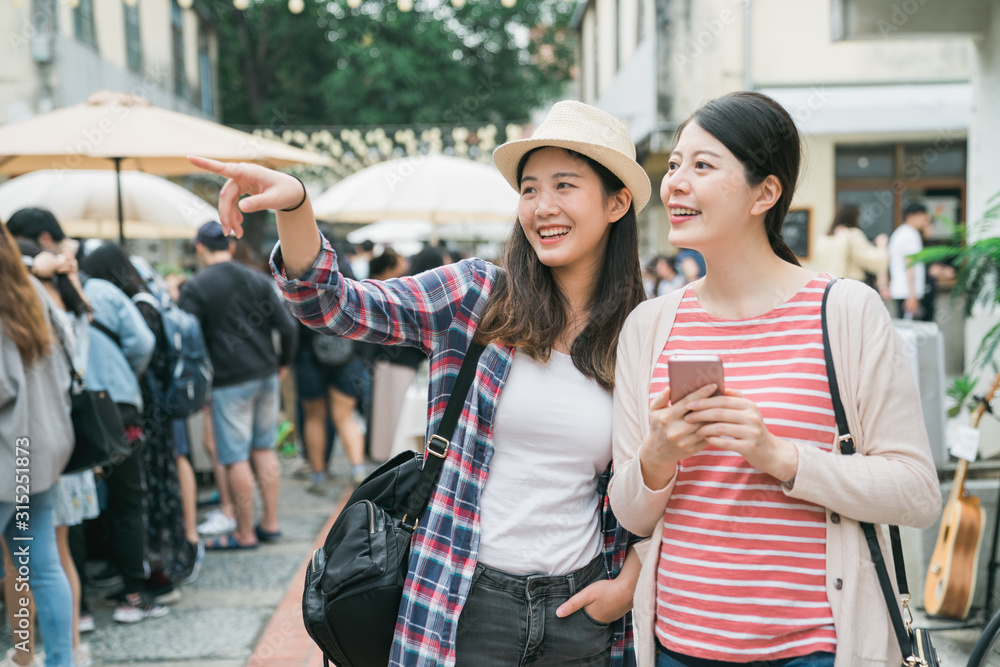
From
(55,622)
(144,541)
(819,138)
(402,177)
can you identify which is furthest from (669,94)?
(55,622)

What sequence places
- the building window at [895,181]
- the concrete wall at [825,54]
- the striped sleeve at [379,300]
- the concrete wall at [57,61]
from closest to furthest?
1. the striped sleeve at [379,300]
2. the concrete wall at [57,61]
3. the concrete wall at [825,54]
4. the building window at [895,181]

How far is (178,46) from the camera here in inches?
803

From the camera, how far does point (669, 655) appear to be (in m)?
1.80

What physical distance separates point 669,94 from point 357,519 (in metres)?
12.9

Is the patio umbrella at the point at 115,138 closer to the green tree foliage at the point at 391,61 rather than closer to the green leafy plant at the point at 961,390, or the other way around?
the green leafy plant at the point at 961,390

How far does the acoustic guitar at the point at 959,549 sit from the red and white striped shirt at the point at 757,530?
101 inches

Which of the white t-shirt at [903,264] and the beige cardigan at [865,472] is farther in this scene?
the white t-shirt at [903,264]

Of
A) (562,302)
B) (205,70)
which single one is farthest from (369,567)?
(205,70)

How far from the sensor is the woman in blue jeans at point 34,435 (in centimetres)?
321

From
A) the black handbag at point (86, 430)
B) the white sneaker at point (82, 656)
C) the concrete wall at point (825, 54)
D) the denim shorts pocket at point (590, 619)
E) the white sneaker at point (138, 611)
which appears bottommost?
the white sneaker at point (138, 611)

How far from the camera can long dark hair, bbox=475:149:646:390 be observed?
1.98 m

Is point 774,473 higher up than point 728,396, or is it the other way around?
point 728,396

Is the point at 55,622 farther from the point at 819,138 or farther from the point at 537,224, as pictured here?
the point at 819,138

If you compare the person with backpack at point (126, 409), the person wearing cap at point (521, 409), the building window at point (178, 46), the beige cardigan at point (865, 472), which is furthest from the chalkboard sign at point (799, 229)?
the building window at point (178, 46)
